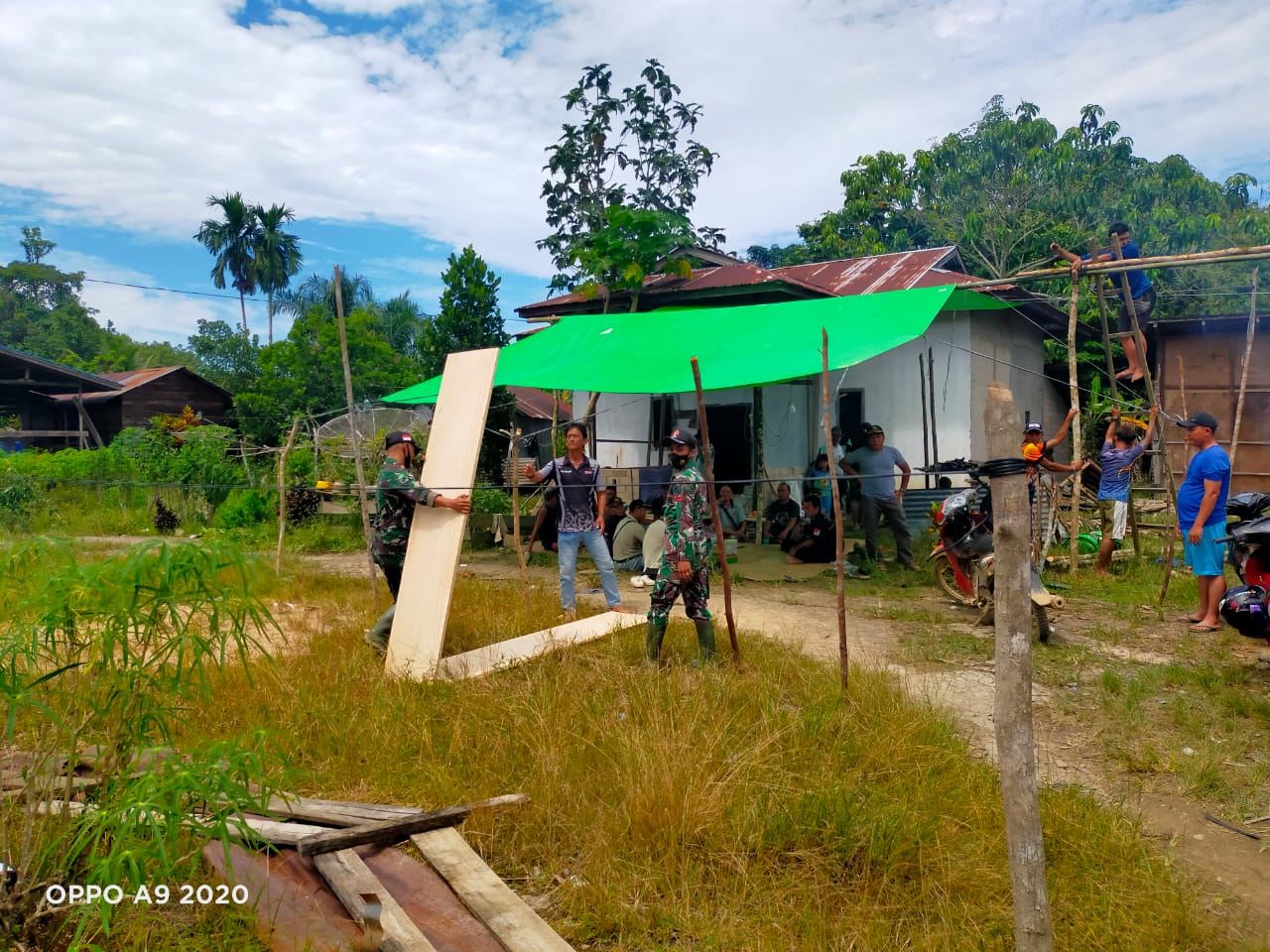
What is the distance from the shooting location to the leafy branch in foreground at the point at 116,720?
7.82 ft

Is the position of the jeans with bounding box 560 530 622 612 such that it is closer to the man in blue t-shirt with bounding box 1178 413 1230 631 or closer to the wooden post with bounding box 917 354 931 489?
the man in blue t-shirt with bounding box 1178 413 1230 631

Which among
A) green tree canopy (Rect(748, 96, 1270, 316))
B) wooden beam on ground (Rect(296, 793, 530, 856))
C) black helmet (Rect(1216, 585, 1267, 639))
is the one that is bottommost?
wooden beam on ground (Rect(296, 793, 530, 856))

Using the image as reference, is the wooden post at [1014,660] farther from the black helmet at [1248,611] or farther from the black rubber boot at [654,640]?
the black helmet at [1248,611]

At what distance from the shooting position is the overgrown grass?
2.85 metres

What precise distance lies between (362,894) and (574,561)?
12.3 feet

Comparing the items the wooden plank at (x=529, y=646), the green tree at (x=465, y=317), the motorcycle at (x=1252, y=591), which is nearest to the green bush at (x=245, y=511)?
the green tree at (x=465, y=317)

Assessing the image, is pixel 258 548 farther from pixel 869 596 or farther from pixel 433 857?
pixel 433 857

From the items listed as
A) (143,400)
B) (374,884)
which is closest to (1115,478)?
(374,884)

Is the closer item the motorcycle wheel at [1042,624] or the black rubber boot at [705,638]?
the black rubber boot at [705,638]

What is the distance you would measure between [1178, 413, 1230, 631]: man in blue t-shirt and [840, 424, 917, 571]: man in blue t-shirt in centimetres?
308

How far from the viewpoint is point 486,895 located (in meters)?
2.89

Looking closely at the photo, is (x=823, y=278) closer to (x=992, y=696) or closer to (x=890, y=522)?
(x=890, y=522)

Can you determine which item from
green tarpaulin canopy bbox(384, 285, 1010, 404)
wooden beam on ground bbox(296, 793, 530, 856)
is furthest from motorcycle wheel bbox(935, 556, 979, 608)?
wooden beam on ground bbox(296, 793, 530, 856)

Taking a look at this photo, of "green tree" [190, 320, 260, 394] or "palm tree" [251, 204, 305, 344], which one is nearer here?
"green tree" [190, 320, 260, 394]
